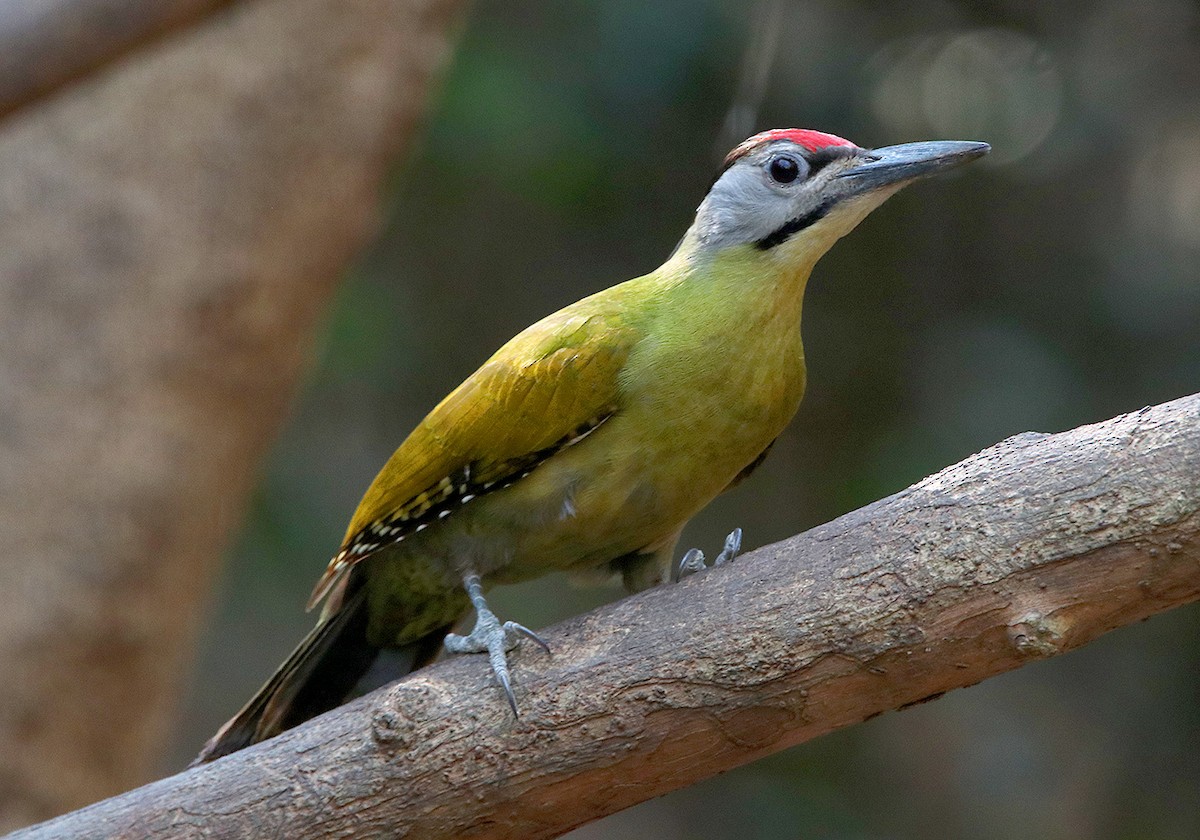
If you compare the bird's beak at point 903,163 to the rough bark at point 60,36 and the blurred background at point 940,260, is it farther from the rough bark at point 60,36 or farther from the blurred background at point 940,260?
the blurred background at point 940,260

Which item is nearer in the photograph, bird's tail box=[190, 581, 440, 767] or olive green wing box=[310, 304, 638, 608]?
olive green wing box=[310, 304, 638, 608]

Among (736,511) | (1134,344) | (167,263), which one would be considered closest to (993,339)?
(1134,344)

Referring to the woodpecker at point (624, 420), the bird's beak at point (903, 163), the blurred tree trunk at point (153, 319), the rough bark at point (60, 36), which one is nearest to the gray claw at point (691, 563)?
the woodpecker at point (624, 420)

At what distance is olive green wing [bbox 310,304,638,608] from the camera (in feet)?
9.45

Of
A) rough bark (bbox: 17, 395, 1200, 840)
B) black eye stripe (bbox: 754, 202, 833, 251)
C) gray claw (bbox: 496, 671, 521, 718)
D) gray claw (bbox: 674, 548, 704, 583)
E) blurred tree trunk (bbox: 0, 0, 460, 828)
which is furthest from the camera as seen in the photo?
blurred tree trunk (bbox: 0, 0, 460, 828)

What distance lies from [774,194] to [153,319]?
2911 millimetres

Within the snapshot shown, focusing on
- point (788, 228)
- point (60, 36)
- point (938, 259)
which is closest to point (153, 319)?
point (60, 36)

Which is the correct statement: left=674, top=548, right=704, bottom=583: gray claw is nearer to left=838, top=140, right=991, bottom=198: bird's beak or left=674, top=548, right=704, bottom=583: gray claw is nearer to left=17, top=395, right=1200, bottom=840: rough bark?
left=17, top=395, right=1200, bottom=840: rough bark

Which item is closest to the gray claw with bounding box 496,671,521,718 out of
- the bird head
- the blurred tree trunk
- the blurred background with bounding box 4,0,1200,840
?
the bird head

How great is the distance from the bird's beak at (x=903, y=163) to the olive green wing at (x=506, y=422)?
594mm

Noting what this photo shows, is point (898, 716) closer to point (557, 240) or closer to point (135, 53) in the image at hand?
point (557, 240)

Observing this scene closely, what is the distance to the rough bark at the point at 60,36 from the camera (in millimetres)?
3411

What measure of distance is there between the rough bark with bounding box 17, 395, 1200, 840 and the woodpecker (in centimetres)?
28

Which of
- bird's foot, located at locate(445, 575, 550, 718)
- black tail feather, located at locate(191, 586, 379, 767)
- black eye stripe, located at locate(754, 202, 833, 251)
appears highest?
black eye stripe, located at locate(754, 202, 833, 251)
